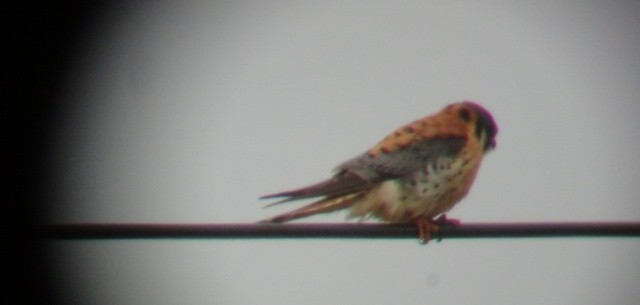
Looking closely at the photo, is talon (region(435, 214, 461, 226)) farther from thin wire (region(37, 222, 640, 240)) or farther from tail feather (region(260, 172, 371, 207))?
thin wire (region(37, 222, 640, 240))

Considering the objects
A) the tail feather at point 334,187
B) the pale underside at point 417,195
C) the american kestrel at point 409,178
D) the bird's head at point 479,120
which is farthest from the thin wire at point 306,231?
the bird's head at point 479,120

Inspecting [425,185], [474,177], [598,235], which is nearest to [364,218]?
[425,185]

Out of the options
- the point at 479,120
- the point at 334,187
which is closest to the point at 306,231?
the point at 334,187

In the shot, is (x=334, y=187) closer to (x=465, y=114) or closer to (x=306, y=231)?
(x=465, y=114)

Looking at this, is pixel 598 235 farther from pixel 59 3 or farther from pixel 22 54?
pixel 59 3

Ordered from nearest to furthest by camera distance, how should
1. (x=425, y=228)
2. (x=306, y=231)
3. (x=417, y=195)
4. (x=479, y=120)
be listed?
(x=306, y=231) → (x=425, y=228) → (x=417, y=195) → (x=479, y=120)

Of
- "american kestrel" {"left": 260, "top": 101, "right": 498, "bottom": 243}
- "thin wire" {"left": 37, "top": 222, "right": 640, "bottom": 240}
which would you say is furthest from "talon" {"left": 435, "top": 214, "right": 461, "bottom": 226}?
"thin wire" {"left": 37, "top": 222, "right": 640, "bottom": 240}

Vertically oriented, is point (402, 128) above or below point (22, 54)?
below

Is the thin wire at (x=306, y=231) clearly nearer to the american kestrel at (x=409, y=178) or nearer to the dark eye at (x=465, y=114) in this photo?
the american kestrel at (x=409, y=178)
